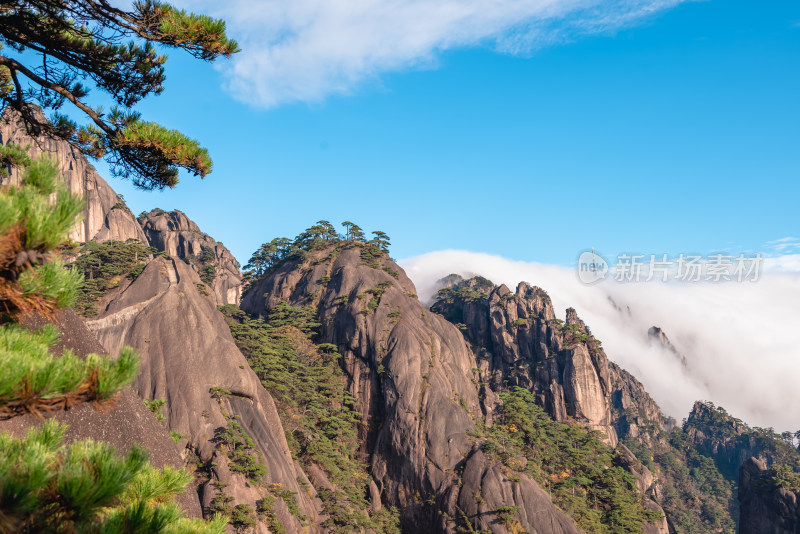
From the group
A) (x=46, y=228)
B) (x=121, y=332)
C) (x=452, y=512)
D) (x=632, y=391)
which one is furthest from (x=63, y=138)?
(x=632, y=391)

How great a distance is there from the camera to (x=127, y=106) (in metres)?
8.38

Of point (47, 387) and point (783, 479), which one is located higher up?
point (783, 479)

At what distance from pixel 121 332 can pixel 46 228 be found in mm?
30125

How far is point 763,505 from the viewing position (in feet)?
188

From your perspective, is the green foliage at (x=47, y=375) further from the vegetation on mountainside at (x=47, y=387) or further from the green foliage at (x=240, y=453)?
the green foliage at (x=240, y=453)

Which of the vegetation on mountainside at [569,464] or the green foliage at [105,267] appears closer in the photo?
the green foliage at [105,267]

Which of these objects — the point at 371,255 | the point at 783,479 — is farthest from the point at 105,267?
the point at 783,479

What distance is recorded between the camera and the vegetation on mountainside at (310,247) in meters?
59.9

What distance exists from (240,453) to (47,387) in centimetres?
2713

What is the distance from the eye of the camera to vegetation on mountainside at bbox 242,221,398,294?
59.9 metres

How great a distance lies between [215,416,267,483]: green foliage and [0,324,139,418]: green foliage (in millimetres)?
26209

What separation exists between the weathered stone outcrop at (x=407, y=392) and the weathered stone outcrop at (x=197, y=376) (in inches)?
410

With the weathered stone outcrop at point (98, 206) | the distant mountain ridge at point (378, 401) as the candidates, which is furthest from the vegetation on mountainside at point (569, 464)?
the weathered stone outcrop at point (98, 206)

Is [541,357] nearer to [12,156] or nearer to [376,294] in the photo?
[376,294]
